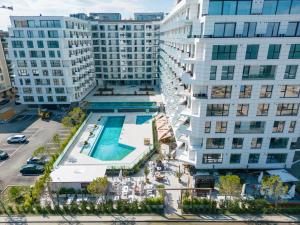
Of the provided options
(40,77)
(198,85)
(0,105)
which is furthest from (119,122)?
(0,105)

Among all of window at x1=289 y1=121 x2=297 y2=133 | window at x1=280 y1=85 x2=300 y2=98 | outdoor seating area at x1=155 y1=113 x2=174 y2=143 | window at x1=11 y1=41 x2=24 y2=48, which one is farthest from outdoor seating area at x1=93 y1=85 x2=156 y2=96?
window at x1=280 y1=85 x2=300 y2=98

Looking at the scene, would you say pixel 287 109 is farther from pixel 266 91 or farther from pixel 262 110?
pixel 266 91

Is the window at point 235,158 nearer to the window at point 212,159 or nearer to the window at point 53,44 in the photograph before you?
the window at point 212,159

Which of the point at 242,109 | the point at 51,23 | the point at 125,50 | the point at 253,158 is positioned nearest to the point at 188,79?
the point at 242,109

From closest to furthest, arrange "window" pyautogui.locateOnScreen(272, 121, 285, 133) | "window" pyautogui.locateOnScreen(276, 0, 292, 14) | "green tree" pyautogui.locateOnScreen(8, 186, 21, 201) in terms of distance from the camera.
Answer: "window" pyautogui.locateOnScreen(276, 0, 292, 14) < "green tree" pyautogui.locateOnScreen(8, 186, 21, 201) < "window" pyautogui.locateOnScreen(272, 121, 285, 133)

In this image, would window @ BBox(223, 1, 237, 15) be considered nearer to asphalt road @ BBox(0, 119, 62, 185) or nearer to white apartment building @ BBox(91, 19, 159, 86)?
asphalt road @ BBox(0, 119, 62, 185)

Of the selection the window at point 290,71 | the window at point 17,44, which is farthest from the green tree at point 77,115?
the window at point 290,71

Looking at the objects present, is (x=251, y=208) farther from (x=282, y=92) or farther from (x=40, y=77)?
(x=40, y=77)
